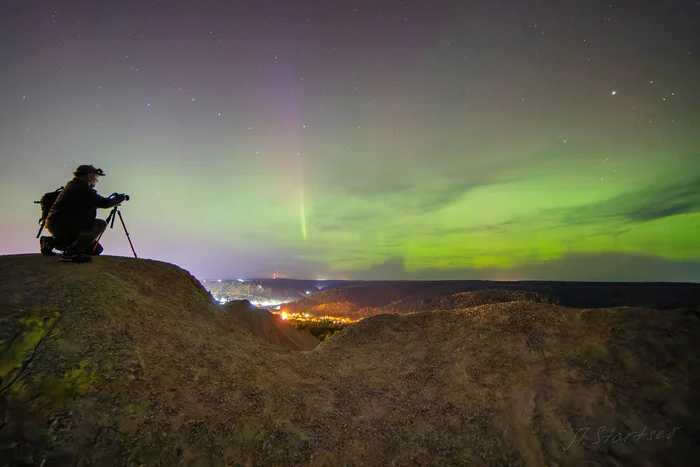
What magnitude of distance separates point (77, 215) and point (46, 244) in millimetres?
1868

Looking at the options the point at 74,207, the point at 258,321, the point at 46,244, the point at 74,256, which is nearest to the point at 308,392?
the point at 74,256

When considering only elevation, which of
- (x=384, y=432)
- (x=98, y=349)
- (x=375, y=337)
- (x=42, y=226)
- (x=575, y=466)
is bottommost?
(x=575, y=466)

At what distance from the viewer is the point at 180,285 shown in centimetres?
1410

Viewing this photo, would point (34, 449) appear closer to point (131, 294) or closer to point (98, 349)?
point (98, 349)

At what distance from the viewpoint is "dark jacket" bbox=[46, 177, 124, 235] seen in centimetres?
1016

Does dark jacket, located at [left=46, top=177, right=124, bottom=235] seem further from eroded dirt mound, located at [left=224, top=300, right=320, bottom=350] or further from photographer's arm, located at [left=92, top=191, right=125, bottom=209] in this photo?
eroded dirt mound, located at [left=224, top=300, right=320, bottom=350]

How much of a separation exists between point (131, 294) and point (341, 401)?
8737 millimetres

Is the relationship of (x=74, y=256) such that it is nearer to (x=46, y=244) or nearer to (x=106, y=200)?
(x=46, y=244)

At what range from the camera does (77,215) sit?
1040cm

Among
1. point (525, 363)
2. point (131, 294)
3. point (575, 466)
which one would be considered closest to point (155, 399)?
point (131, 294)

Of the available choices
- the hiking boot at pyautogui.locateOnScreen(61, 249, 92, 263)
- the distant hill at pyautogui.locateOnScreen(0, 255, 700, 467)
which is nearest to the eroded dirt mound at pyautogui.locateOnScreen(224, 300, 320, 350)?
the hiking boot at pyautogui.locateOnScreen(61, 249, 92, 263)

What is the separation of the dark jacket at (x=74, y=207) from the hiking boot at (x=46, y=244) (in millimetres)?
590

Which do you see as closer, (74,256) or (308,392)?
(308,392)

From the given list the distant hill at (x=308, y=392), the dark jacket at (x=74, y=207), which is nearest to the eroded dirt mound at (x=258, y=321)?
the distant hill at (x=308, y=392)
